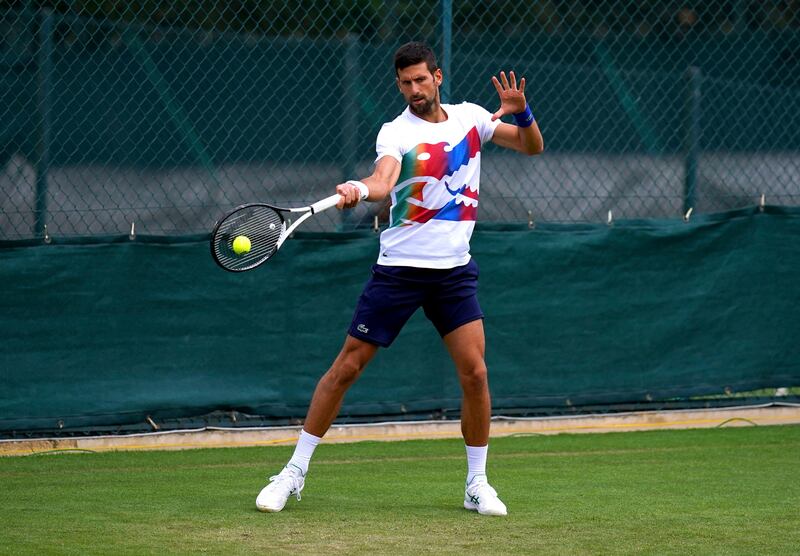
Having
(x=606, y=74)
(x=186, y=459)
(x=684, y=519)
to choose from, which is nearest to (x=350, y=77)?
(x=606, y=74)

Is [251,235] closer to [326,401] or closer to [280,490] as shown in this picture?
[326,401]

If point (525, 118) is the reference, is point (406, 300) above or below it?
below

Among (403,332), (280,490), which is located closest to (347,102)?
(403,332)

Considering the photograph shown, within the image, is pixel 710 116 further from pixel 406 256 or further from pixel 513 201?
pixel 406 256

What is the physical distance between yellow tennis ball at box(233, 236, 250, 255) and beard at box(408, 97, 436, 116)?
842mm

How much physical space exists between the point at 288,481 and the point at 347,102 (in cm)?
282

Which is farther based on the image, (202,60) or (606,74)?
(606,74)

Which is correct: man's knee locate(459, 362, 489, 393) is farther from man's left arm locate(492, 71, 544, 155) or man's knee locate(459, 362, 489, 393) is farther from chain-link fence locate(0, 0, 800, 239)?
chain-link fence locate(0, 0, 800, 239)

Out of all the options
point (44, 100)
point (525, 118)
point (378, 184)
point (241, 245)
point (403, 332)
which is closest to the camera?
point (378, 184)

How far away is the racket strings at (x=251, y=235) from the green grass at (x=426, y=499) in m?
0.97

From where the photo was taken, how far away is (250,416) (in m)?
7.15

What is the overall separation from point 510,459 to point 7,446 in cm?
259

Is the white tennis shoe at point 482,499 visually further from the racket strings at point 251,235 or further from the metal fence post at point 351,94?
the metal fence post at point 351,94

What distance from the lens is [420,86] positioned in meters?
5.07
